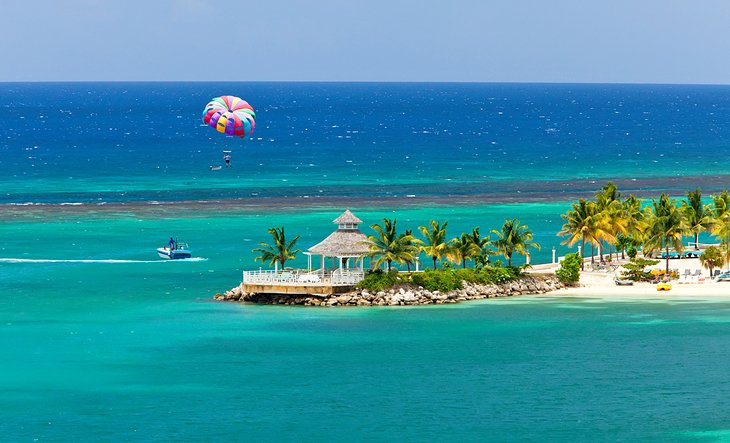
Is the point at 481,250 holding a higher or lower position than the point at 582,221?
lower

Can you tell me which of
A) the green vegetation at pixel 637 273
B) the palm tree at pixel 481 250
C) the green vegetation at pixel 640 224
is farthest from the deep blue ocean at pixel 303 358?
the green vegetation at pixel 640 224

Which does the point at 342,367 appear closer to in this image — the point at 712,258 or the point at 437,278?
the point at 437,278

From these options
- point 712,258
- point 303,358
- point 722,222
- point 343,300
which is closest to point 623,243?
point 722,222

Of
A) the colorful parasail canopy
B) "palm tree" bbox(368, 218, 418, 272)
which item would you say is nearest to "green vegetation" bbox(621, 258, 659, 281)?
"palm tree" bbox(368, 218, 418, 272)

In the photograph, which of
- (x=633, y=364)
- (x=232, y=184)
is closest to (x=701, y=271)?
(x=633, y=364)

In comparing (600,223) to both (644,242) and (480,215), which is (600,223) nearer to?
(644,242)
